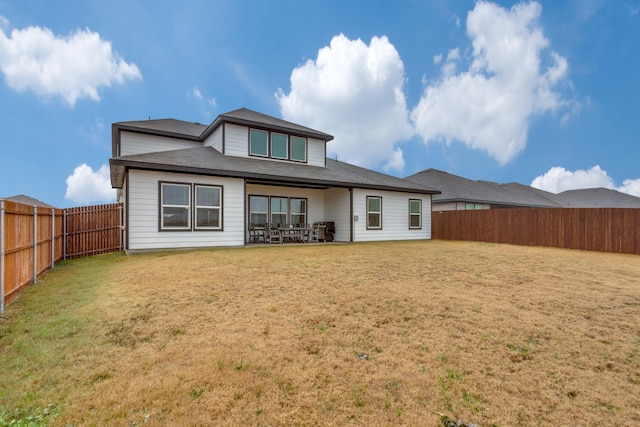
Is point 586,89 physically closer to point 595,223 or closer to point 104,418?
point 595,223

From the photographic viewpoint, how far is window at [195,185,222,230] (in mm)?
11109

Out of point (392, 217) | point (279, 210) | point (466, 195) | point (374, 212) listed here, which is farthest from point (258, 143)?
point (466, 195)

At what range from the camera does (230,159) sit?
1302 centimetres

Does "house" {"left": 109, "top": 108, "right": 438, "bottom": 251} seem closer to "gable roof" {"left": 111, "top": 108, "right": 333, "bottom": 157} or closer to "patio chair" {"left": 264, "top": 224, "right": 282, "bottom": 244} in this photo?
"gable roof" {"left": 111, "top": 108, "right": 333, "bottom": 157}

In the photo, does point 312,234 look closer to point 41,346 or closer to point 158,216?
point 158,216

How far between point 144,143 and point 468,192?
2223 centimetres

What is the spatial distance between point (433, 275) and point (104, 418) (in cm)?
568

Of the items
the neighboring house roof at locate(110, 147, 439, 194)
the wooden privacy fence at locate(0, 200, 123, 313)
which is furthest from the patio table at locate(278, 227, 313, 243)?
the wooden privacy fence at locate(0, 200, 123, 313)

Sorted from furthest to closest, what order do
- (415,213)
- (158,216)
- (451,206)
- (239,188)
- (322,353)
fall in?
(451,206) → (415,213) → (239,188) → (158,216) → (322,353)

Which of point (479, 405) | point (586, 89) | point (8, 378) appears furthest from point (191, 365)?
point (586, 89)


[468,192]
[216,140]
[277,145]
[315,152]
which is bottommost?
[468,192]

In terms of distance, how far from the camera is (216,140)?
14.6m

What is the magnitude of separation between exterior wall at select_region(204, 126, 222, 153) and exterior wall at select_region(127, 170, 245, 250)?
331 centimetres

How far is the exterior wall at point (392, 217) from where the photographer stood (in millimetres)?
14727
